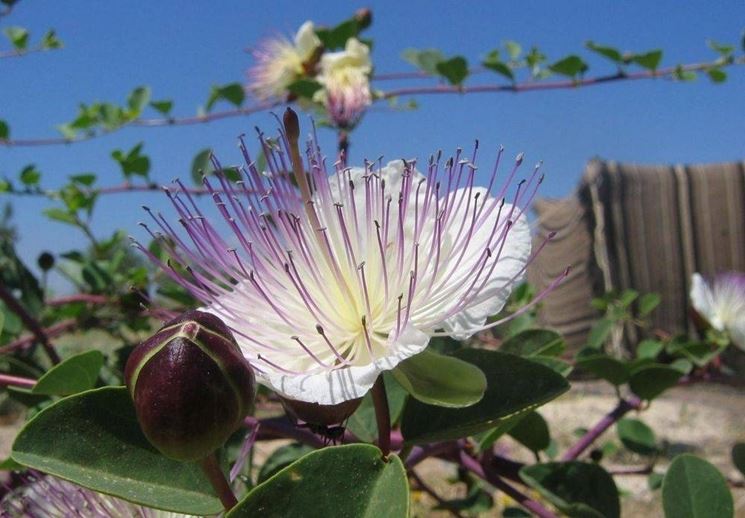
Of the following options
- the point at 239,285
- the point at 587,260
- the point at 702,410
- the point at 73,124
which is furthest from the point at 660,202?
the point at 239,285

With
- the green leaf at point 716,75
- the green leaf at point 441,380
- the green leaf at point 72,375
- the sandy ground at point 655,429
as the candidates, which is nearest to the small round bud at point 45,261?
the green leaf at point 72,375

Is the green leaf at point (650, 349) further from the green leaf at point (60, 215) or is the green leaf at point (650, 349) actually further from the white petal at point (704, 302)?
the green leaf at point (60, 215)

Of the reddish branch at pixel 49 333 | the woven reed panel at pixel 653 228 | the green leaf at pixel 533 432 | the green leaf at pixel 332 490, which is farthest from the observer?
the woven reed panel at pixel 653 228

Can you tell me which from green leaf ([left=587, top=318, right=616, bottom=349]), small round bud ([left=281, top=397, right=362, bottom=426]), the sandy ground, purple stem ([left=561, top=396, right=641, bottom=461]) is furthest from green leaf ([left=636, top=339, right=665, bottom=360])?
the sandy ground

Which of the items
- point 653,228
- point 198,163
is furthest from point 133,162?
point 653,228

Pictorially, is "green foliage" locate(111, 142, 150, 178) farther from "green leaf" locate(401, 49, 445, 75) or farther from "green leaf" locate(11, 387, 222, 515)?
"green leaf" locate(11, 387, 222, 515)

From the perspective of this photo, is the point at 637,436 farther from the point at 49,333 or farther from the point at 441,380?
the point at 49,333
